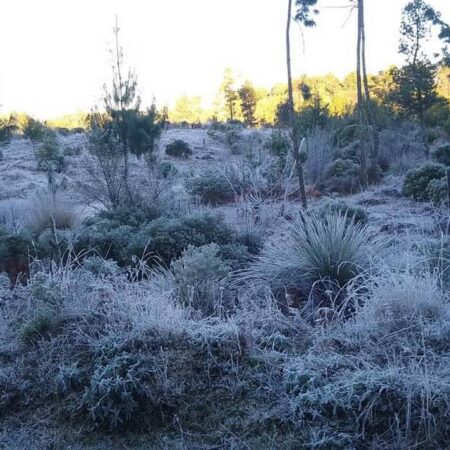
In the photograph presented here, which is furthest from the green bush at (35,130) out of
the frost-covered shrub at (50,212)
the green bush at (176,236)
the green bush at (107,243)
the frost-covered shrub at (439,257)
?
the frost-covered shrub at (439,257)

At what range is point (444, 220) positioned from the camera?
30.0ft

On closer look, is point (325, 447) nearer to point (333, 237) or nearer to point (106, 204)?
point (333, 237)

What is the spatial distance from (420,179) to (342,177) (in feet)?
15.2

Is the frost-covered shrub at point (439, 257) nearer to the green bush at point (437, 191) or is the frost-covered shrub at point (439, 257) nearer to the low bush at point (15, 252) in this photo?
the low bush at point (15, 252)

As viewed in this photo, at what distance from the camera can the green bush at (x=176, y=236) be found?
8.38 m

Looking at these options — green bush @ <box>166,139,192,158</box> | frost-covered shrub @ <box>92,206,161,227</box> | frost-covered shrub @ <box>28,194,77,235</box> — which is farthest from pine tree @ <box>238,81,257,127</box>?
frost-covered shrub @ <box>92,206,161,227</box>

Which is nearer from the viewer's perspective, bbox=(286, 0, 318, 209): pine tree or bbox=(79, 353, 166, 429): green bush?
bbox=(79, 353, 166, 429): green bush

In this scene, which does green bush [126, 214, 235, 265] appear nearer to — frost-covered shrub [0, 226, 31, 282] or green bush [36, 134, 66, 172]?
frost-covered shrub [0, 226, 31, 282]

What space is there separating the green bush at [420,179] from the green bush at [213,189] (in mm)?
4701

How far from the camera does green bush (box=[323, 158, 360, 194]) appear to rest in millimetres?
19312

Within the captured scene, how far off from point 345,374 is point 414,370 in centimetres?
45

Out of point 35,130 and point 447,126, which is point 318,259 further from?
point 35,130

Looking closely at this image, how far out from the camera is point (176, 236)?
8.64 meters

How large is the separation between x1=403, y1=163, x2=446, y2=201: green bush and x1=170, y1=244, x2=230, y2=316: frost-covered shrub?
10020 mm
